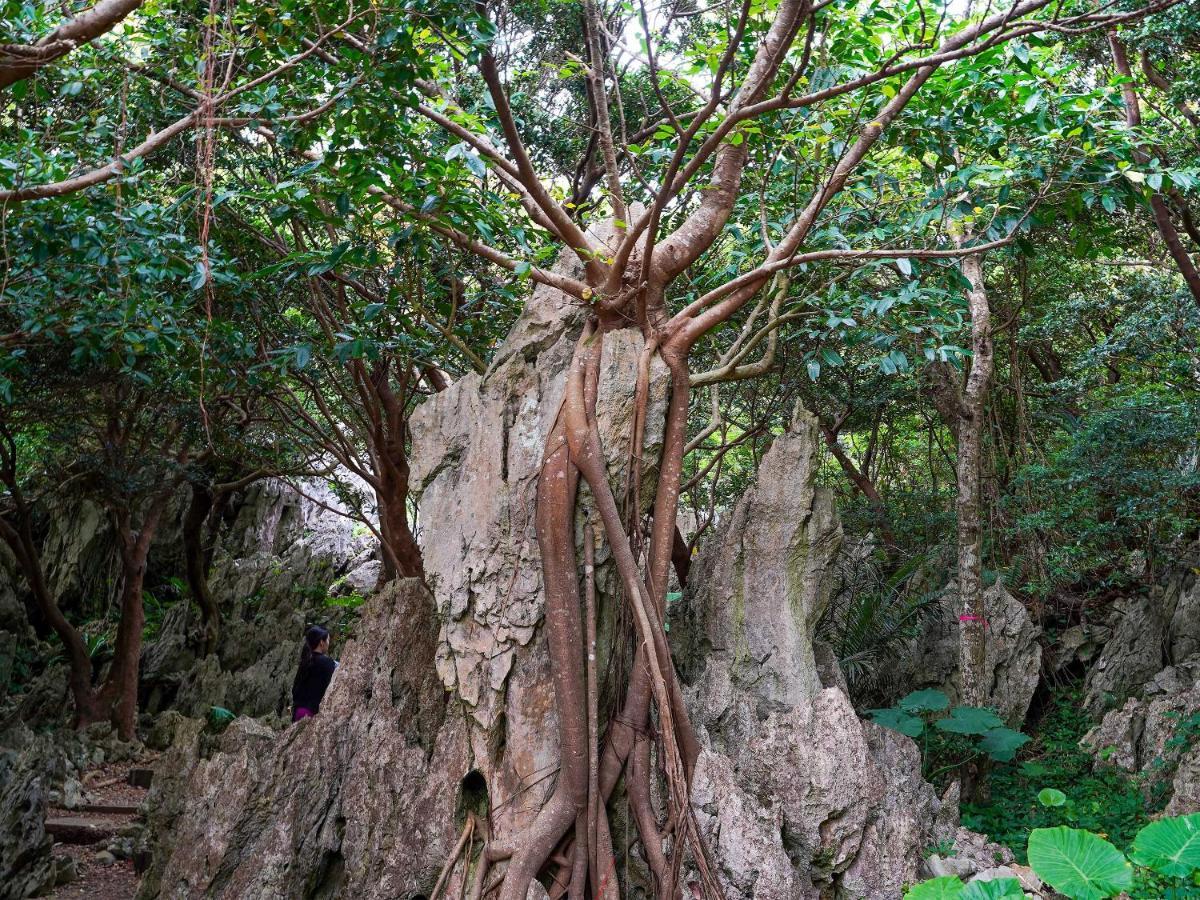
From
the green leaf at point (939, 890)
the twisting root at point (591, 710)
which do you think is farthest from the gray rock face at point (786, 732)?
the green leaf at point (939, 890)

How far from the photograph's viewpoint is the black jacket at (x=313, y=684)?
7352 millimetres

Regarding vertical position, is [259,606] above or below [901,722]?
above

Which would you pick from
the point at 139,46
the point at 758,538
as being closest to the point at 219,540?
the point at 139,46

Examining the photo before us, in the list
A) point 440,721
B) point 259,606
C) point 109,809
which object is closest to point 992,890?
point 440,721

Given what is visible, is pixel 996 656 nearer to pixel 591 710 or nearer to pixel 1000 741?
pixel 1000 741

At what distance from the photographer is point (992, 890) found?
132 inches

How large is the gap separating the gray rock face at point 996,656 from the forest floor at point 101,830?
21.4ft

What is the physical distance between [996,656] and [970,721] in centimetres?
221

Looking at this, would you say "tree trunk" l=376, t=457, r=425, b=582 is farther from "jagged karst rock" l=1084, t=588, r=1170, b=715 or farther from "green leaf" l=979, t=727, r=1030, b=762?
"jagged karst rock" l=1084, t=588, r=1170, b=715

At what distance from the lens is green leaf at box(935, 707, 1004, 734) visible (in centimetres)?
647

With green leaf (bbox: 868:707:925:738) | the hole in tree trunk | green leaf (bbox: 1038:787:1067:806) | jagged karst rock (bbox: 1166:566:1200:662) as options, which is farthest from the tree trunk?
jagged karst rock (bbox: 1166:566:1200:662)

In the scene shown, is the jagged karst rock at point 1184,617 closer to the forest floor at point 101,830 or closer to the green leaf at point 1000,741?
the green leaf at point 1000,741

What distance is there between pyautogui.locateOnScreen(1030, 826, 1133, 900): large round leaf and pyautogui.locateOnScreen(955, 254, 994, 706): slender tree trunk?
3.79m

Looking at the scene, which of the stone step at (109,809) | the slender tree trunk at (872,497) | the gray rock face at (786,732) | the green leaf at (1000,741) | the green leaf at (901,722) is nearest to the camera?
the gray rock face at (786,732)
